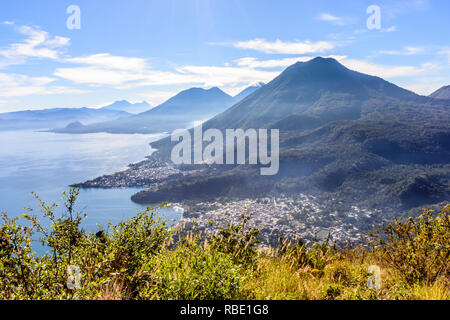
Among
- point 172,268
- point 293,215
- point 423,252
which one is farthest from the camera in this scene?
point 293,215

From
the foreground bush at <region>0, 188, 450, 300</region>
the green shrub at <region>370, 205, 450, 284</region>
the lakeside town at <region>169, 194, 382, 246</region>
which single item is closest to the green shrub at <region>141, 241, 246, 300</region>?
the foreground bush at <region>0, 188, 450, 300</region>

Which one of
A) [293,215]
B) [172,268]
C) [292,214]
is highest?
[172,268]

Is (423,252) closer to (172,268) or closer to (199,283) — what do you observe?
(199,283)

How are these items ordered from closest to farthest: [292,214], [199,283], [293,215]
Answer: [199,283] → [293,215] → [292,214]

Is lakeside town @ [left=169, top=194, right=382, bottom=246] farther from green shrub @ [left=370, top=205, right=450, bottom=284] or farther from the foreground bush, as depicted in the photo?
the foreground bush

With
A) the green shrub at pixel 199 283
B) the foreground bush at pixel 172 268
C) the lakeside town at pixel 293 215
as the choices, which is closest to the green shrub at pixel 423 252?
the foreground bush at pixel 172 268

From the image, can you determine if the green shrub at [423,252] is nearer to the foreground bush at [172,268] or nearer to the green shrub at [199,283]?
the foreground bush at [172,268]

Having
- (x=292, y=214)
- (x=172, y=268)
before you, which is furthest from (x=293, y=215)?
(x=172, y=268)
